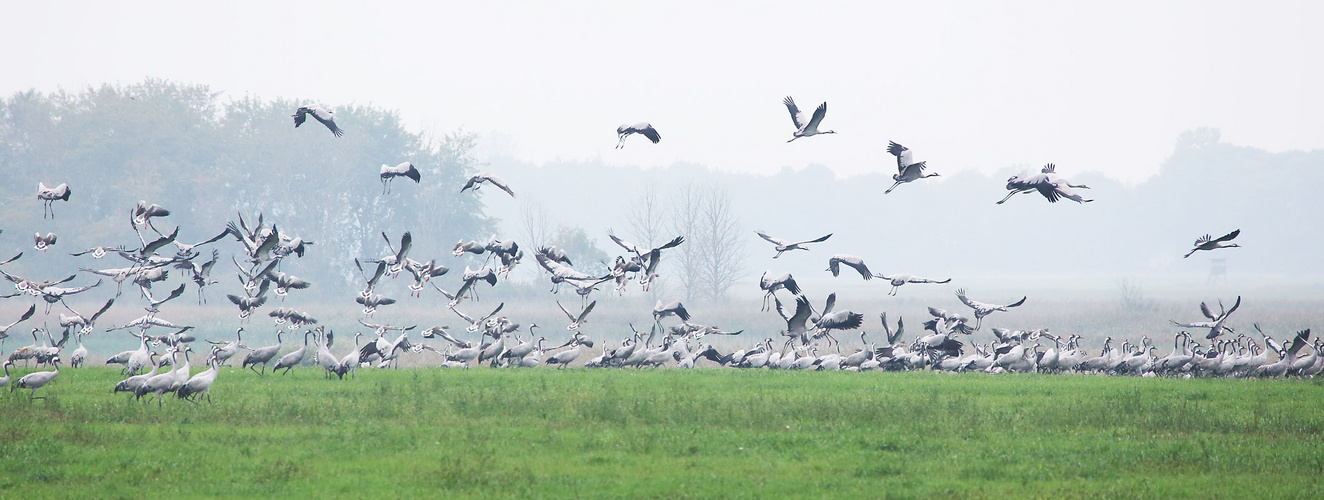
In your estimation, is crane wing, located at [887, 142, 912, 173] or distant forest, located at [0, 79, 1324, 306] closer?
crane wing, located at [887, 142, 912, 173]

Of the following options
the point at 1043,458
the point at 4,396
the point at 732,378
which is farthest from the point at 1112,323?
the point at 4,396

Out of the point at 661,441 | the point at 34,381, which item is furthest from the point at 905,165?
the point at 34,381

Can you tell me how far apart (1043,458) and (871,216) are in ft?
525

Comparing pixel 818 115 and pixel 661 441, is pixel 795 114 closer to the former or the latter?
pixel 818 115

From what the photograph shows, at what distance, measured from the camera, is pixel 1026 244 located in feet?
575

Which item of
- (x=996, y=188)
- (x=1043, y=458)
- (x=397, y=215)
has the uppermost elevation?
(x=996, y=188)

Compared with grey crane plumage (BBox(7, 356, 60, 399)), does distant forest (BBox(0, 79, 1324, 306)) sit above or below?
above

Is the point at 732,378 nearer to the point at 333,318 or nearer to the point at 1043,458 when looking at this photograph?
the point at 1043,458

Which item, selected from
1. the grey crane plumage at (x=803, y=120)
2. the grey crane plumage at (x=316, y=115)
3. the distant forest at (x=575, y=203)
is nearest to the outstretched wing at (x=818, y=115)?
the grey crane plumage at (x=803, y=120)

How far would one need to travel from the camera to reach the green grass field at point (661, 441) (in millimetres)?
14664

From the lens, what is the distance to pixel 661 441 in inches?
692

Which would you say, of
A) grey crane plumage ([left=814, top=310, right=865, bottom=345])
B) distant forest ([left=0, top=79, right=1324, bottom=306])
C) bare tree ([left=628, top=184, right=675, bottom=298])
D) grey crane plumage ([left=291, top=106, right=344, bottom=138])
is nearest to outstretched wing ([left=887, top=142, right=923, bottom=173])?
grey crane plumage ([left=814, top=310, right=865, bottom=345])

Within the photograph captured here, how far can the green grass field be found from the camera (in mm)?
14664

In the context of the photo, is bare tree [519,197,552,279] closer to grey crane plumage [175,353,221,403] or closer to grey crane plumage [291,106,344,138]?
grey crane plumage [291,106,344,138]
